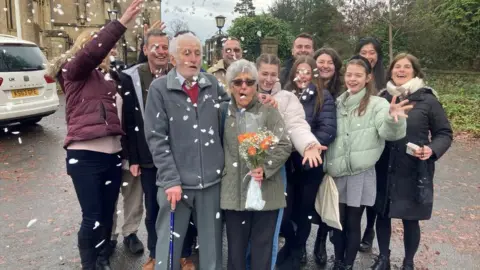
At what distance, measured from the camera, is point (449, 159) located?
323 inches

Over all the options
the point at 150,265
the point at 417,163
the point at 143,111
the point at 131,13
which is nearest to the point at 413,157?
the point at 417,163

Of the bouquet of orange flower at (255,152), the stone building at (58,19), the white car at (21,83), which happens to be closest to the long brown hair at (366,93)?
the bouquet of orange flower at (255,152)

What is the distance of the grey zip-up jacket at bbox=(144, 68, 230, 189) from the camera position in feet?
9.41

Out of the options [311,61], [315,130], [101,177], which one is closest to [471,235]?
[315,130]

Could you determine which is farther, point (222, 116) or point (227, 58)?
point (227, 58)

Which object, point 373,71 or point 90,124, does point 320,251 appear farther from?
point 90,124

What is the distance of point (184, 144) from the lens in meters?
2.92

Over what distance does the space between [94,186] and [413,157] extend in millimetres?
2730

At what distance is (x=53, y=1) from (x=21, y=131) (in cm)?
2415

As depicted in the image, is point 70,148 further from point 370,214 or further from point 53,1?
point 53,1

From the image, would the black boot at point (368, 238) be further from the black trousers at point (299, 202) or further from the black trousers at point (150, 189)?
the black trousers at point (150, 189)

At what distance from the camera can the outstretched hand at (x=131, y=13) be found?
2.99 meters

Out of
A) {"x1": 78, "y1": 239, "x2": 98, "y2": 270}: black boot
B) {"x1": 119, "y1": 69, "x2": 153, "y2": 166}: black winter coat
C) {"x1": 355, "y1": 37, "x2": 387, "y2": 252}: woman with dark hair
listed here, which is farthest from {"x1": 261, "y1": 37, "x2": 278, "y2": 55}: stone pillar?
{"x1": 78, "y1": 239, "x2": 98, "y2": 270}: black boot

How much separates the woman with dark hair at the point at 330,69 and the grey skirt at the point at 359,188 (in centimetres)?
86
